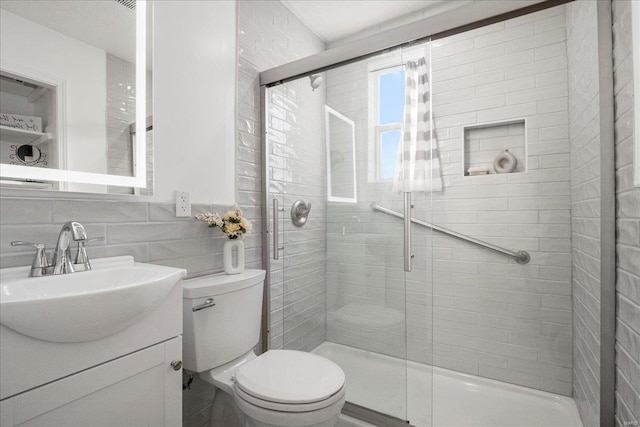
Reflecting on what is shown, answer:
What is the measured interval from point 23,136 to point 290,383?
120 cm

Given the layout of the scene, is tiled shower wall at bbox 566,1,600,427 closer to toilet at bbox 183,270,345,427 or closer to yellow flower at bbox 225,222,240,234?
toilet at bbox 183,270,345,427

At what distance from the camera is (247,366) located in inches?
48.1

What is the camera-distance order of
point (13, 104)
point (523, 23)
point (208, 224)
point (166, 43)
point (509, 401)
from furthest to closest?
1. point (523, 23)
2. point (509, 401)
3. point (208, 224)
4. point (166, 43)
5. point (13, 104)

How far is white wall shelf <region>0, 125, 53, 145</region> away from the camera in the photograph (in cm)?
92

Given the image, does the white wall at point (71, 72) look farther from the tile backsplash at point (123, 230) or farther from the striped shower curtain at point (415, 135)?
the striped shower curtain at point (415, 135)

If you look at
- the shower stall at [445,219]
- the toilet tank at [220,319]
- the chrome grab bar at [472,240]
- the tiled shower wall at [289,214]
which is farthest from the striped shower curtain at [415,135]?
the toilet tank at [220,319]

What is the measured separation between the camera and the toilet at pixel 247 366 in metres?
1.03

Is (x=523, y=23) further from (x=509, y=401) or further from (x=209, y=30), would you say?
(x=509, y=401)

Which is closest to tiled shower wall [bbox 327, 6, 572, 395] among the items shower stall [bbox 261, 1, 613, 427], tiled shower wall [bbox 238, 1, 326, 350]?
shower stall [bbox 261, 1, 613, 427]

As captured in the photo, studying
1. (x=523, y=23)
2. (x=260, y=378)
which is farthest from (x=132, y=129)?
(x=523, y=23)

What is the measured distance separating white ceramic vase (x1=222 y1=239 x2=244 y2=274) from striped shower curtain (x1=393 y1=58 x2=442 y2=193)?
2.79 ft

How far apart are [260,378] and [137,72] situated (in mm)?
1296

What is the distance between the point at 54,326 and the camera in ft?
2.13

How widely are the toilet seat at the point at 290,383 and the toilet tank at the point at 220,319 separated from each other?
122 millimetres
